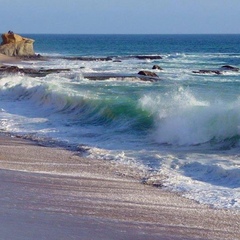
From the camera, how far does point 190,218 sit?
9172mm

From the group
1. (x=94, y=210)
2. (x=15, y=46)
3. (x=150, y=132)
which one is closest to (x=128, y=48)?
(x=15, y=46)

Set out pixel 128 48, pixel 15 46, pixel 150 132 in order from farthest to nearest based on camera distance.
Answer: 1. pixel 128 48
2. pixel 15 46
3. pixel 150 132

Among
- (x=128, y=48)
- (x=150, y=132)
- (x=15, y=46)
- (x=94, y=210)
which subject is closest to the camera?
(x=94, y=210)

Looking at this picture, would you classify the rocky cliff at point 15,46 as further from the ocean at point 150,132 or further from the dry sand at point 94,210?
the dry sand at point 94,210

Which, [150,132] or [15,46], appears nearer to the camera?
[150,132]

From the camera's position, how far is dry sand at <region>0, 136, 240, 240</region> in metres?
8.48

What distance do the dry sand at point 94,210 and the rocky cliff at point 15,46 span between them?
51.9 meters

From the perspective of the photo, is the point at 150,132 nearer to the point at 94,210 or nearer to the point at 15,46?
the point at 94,210

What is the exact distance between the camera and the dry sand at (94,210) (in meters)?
8.48

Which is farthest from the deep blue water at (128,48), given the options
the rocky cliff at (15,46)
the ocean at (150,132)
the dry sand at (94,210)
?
the dry sand at (94,210)

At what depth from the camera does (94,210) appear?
948 cm

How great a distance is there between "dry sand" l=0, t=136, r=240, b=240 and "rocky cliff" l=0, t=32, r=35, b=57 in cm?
5187

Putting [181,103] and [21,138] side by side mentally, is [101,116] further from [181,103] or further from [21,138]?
[21,138]

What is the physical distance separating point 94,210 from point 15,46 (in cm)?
5594
